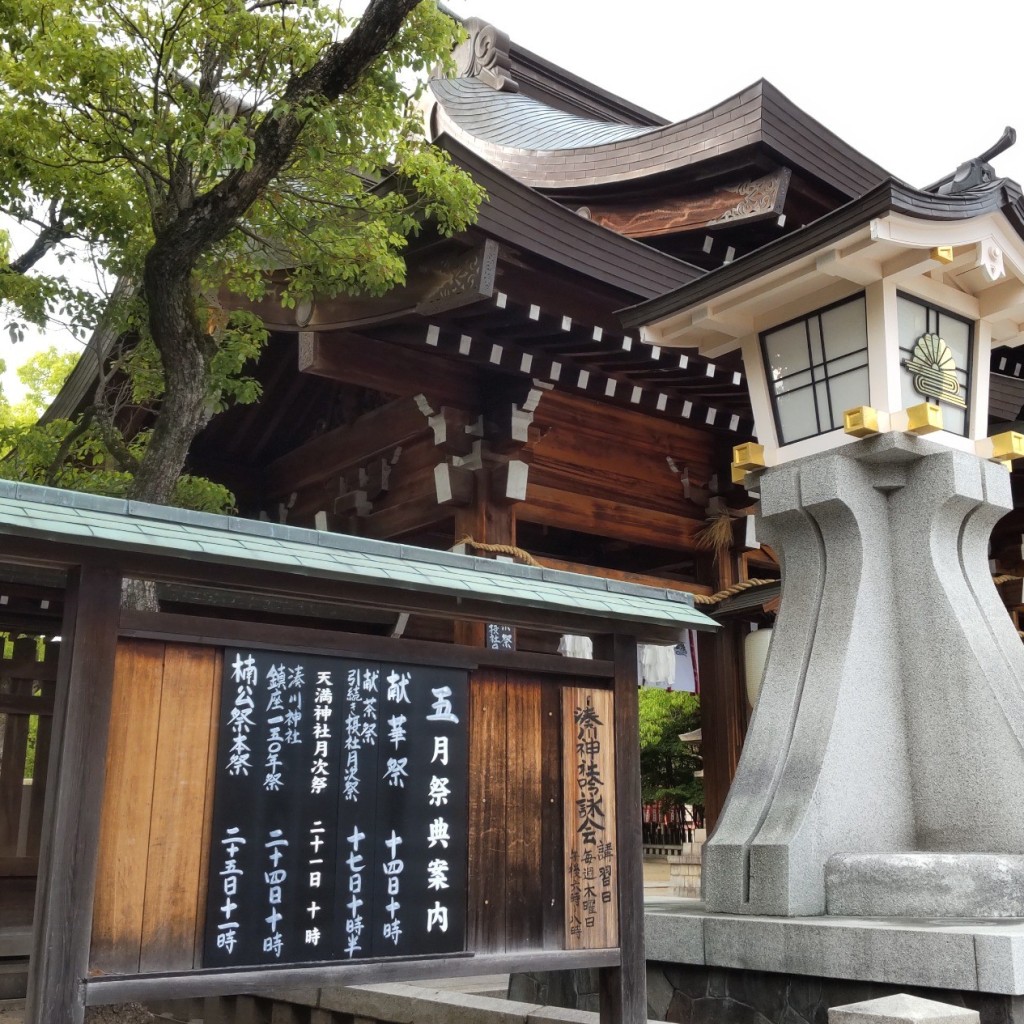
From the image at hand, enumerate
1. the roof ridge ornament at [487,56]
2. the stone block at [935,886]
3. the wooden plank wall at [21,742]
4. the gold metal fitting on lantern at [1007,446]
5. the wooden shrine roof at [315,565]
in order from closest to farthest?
the wooden shrine roof at [315,565]
the stone block at [935,886]
the gold metal fitting on lantern at [1007,446]
the wooden plank wall at [21,742]
the roof ridge ornament at [487,56]

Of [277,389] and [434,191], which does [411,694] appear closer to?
[434,191]

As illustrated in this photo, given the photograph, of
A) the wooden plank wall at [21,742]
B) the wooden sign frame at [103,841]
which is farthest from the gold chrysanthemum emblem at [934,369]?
the wooden plank wall at [21,742]

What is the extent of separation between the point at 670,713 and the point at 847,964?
20.3 metres

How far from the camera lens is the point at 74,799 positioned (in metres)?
2.78

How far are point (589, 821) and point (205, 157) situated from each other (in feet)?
12.2

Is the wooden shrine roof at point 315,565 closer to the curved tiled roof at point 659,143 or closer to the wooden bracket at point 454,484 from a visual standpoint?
the wooden bracket at point 454,484

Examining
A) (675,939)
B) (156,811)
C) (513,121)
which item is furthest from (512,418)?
(513,121)

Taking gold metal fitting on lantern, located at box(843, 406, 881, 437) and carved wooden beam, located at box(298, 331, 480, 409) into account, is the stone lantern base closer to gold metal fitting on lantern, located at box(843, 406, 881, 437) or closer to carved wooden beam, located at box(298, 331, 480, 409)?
gold metal fitting on lantern, located at box(843, 406, 881, 437)

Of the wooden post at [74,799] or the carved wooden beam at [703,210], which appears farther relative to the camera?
the carved wooden beam at [703,210]

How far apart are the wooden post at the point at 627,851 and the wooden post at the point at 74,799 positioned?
191 cm

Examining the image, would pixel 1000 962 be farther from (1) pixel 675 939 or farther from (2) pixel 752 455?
(2) pixel 752 455

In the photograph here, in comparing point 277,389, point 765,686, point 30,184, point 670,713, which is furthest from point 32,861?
point 670,713

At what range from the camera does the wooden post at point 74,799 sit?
2.69m

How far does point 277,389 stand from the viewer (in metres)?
9.63
